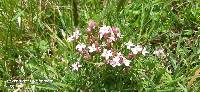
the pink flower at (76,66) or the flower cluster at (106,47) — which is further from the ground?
the flower cluster at (106,47)

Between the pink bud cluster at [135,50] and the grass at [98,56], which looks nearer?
the pink bud cluster at [135,50]

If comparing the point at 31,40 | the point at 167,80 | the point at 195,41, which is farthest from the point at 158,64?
the point at 31,40

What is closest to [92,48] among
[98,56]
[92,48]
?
[92,48]

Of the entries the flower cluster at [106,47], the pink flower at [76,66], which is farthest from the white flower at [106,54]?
the pink flower at [76,66]

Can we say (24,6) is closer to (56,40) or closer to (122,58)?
(56,40)

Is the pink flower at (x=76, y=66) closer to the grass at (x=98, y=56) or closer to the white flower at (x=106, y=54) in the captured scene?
the grass at (x=98, y=56)

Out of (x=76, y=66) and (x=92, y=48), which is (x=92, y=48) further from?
(x=76, y=66)

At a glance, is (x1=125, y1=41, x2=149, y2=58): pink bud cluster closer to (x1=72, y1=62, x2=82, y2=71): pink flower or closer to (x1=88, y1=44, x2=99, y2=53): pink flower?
(x1=88, y1=44, x2=99, y2=53): pink flower
